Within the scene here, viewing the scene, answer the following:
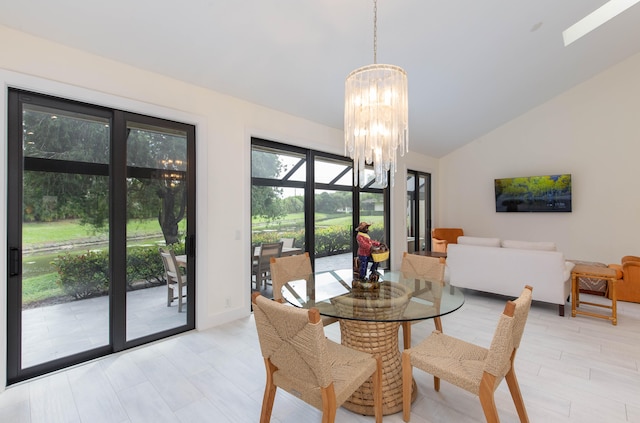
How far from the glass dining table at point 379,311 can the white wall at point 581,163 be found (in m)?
5.19

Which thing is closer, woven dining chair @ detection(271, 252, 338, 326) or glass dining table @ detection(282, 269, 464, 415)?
glass dining table @ detection(282, 269, 464, 415)

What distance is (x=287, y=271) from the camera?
8.85 feet

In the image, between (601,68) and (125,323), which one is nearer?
(125,323)

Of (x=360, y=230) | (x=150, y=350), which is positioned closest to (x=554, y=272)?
(x=360, y=230)

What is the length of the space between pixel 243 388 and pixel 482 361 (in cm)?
165

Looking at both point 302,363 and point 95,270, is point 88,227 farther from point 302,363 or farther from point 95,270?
point 302,363

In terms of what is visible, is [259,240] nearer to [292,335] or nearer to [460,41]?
[292,335]

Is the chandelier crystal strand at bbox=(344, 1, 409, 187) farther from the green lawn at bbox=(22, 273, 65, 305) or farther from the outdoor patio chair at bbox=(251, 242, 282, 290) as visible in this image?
the green lawn at bbox=(22, 273, 65, 305)

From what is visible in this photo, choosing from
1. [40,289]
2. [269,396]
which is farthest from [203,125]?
[269,396]

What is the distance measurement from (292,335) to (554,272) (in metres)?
3.65

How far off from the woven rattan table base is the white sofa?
2542 mm

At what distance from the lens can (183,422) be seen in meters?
1.79

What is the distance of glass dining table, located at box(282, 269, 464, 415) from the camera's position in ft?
5.79

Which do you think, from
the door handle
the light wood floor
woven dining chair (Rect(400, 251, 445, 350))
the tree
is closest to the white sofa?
the light wood floor
